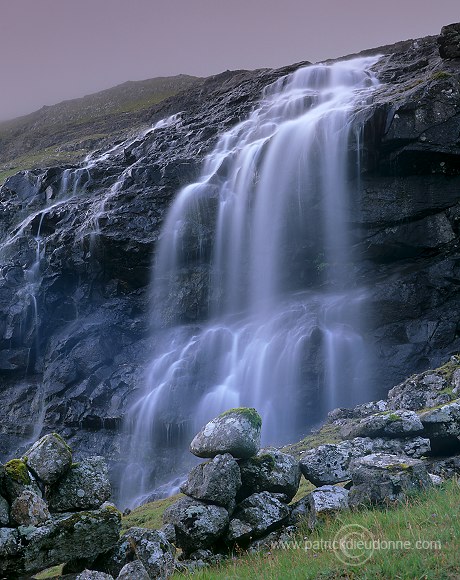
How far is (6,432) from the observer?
1855 inches

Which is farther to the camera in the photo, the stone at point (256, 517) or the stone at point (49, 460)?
the stone at point (256, 517)

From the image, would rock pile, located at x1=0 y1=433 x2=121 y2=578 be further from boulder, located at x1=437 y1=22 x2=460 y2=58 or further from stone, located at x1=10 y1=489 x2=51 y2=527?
boulder, located at x1=437 y1=22 x2=460 y2=58

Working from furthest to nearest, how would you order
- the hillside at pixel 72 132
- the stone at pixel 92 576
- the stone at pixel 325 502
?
the hillside at pixel 72 132 → the stone at pixel 325 502 → the stone at pixel 92 576

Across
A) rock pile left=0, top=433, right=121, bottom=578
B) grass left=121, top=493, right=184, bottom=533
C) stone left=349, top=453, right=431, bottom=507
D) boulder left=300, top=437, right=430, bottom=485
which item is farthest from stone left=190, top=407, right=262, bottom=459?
grass left=121, top=493, right=184, bottom=533

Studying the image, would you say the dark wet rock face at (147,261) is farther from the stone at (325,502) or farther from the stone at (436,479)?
the stone at (325,502)

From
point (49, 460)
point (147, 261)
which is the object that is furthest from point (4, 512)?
point (147, 261)

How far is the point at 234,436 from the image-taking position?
13562 millimetres

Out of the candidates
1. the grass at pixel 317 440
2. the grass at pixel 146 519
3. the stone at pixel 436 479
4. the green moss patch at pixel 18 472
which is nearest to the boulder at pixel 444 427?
the stone at pixel 436 479

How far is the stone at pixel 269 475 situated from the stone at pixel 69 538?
12.6 ft

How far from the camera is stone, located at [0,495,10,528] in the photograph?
31.6 feet

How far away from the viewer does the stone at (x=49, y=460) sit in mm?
10914

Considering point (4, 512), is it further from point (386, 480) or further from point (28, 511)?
point (386, 480)

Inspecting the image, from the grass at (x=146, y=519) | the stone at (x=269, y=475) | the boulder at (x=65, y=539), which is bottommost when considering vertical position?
the grass at (x=146, y=519)

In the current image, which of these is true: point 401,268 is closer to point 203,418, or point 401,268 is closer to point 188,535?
point 203,418
